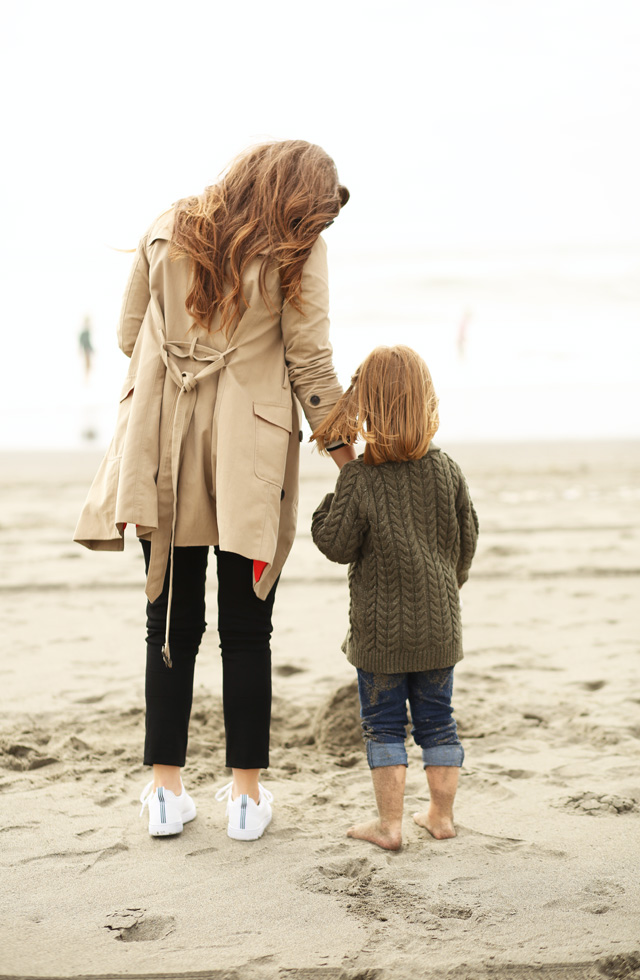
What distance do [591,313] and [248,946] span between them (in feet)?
100

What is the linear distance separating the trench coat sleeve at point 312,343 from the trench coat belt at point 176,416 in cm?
17

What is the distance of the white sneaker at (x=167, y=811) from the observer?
7.74ft

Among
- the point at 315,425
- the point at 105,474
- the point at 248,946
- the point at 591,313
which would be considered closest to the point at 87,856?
the point at 248,946

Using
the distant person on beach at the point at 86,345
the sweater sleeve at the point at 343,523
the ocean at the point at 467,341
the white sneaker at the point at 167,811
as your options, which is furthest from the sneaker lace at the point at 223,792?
the distant person on beach at the point at 86,345

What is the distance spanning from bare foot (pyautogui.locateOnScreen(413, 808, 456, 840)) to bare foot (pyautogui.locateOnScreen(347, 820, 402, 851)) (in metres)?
0.11

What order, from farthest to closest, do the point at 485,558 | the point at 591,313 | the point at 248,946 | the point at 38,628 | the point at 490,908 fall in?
the point at 591,313
the point at 485,558
the point at 38,628
the point at 490,908
the point at 248,946

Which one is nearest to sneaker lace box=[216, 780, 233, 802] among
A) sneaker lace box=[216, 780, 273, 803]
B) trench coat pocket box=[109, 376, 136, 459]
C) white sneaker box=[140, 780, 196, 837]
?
sneaker lace box=[216, 780, 273, 803]

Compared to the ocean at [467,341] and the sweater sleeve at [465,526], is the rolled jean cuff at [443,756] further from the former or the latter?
the ocean at [467,341]

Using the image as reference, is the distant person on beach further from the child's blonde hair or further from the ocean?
the child's blonde hair

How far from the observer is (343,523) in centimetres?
231

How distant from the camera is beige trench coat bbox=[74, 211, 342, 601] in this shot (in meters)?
2.27

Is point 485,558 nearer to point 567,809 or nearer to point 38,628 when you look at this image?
point 38,628

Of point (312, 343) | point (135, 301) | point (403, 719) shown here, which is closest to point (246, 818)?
point (403, 719)

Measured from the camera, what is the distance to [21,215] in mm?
39438
